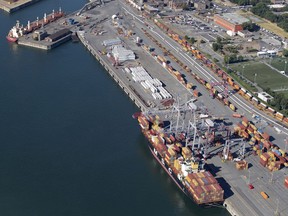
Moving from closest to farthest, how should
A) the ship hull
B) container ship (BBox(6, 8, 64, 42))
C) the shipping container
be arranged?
the shipping container → the ship hull → container ship (BBox(6, 8, 64, 42))

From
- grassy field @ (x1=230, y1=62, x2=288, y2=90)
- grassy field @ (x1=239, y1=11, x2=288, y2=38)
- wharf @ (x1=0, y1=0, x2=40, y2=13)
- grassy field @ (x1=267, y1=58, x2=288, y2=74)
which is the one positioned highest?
grassy field @ (x1=230, y1=62, x2=288, y2=90)

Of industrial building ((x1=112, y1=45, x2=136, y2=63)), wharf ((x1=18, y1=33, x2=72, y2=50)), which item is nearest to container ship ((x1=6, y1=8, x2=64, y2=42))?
wharf ((x1=18, y1=33, x2=72, y2=50))

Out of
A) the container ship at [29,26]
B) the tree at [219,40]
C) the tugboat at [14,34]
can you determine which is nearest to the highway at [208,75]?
the tree at [219,40]

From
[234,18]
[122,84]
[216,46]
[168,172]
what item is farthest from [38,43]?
[168,172]

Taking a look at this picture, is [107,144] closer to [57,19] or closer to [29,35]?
[29,35]

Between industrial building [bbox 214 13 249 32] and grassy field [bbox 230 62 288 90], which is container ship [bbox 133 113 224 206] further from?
industrial building [bbox 214 13 249 32]

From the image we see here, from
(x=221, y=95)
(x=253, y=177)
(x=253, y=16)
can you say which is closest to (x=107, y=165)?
(x=253, y=177)
